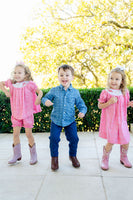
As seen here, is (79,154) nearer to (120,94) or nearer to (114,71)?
(120,94)

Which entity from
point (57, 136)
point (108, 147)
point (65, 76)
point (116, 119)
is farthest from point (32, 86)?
point (108, 147)

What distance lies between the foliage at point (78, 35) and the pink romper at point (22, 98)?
20.3 feet

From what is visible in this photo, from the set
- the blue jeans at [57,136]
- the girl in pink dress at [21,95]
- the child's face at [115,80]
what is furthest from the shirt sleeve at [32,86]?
the child's face at [115,80]

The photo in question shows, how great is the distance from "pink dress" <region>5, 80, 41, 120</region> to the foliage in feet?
20.3

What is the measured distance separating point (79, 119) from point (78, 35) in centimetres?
501

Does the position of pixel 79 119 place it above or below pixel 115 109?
below

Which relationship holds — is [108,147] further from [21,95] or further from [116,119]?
[21,95]

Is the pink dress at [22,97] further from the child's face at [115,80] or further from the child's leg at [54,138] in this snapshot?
the child's face at [115,80]

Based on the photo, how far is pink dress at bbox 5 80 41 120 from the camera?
3.43m

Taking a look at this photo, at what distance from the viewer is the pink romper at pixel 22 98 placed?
3434 mm

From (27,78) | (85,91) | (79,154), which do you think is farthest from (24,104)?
(85,91)

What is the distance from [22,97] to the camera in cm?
344

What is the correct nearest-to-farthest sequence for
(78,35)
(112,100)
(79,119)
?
1. (112,100)
2. (79,119)
3. (78,35)

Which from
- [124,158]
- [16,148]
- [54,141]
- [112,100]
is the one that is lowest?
[124,158]
